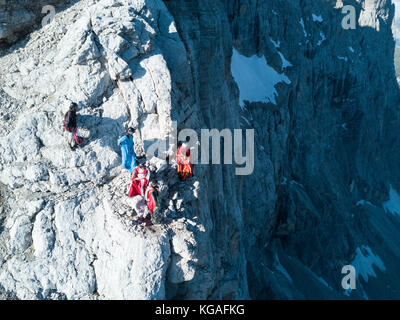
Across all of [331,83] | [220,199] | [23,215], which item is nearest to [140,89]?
[23,215]

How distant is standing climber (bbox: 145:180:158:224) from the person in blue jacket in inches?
45.6

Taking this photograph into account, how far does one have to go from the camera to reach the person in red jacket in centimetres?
1197

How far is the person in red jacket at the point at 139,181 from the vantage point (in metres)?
12.0

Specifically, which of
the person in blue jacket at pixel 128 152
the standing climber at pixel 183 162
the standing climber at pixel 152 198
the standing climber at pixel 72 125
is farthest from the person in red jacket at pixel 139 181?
the standing climber at pixel 72 125

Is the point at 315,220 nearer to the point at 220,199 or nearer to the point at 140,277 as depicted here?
the point at 220,199

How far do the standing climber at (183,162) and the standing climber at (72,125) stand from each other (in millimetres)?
3545

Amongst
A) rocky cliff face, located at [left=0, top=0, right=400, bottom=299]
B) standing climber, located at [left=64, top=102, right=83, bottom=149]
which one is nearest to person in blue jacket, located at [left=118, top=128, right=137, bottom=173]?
rocky cliff face, located at [left=0, top=0, right=400, bottom=299]

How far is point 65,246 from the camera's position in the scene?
11.5m

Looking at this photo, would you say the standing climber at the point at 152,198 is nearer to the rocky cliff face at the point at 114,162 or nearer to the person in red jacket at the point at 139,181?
the person in red jacket at the point at 139,181

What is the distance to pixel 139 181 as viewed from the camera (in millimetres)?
12039

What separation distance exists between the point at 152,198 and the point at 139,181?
86 cm

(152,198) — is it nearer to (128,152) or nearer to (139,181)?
(139,181)

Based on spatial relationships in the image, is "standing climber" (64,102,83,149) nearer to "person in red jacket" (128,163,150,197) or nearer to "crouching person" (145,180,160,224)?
"person in red jacket" (128,163,150,197)
